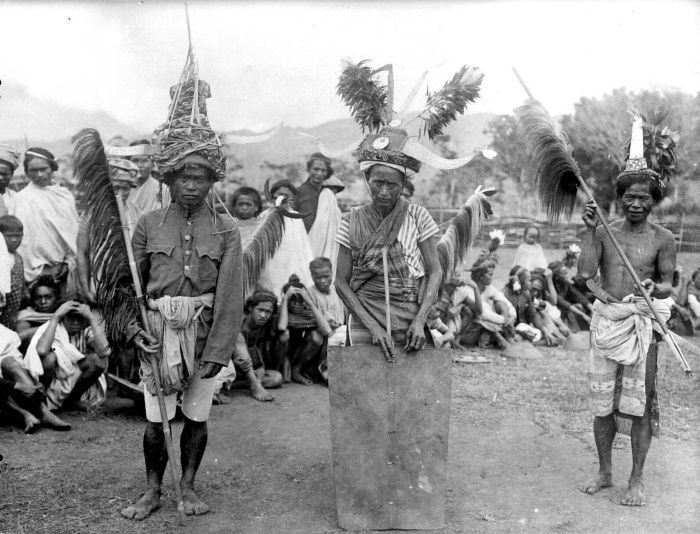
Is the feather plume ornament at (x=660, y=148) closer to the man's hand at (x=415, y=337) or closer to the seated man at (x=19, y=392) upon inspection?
the man's hand at (x=415, y=337)

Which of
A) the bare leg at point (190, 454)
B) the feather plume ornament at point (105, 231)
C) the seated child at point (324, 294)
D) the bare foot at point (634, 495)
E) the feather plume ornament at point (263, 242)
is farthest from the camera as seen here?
the seated child at point (324, 294)

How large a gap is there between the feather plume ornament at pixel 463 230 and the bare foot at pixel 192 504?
210cm

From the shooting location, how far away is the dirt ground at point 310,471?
3.67m

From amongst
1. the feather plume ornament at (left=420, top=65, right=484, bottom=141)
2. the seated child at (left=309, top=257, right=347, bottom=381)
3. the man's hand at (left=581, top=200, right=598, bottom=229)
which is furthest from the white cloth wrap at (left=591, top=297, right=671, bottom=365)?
the seated child at (left=309, top=257, right=347, bottom=381)

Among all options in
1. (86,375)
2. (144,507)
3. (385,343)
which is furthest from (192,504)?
(86,375)

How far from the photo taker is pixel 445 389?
358 centimetres

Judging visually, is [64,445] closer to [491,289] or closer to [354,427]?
[354,427]

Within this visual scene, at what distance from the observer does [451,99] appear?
152 inches

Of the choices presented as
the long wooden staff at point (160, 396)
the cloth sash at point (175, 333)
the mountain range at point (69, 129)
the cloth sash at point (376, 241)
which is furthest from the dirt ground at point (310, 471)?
the mountain range at point (69, 129)

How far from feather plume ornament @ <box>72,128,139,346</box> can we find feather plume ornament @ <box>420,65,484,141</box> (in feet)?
5.93

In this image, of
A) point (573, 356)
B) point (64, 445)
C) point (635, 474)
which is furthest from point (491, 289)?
point (64, 445)

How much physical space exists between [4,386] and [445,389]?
3.44 m

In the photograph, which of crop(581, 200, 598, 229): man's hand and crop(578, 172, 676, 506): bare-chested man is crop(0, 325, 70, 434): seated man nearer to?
crop(578, 172, 676, 506): bare-chested man

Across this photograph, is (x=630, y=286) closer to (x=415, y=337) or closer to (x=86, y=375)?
(x=415, y=337)
